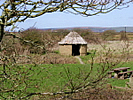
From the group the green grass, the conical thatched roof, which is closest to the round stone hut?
the conical thatched roof

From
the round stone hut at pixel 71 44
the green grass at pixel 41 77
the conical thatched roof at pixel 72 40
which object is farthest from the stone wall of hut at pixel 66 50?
the green grass at pixel 41 77

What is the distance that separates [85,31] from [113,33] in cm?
435

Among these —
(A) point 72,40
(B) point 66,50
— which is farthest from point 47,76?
(A) point 72,40

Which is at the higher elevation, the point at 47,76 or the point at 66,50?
the point at 47,76

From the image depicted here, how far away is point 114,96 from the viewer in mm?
8430

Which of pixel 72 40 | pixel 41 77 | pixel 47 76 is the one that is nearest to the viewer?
pixel 41 77

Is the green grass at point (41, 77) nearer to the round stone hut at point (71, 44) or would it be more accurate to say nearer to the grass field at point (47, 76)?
the grass field at point (47, 76)

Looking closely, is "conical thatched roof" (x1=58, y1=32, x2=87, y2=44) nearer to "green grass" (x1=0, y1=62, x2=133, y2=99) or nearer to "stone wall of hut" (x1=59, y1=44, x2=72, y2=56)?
"stone wall of hut" (x1=59, y1=44, x2=72, y2=56)

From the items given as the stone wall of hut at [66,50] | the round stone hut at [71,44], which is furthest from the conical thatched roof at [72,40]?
the stone wall of hut at [66,50]

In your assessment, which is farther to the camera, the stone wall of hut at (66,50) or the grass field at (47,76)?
the stone wall of hut at (66,50)

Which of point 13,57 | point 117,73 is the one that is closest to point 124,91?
point 117,73

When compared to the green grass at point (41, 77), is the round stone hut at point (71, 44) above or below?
below

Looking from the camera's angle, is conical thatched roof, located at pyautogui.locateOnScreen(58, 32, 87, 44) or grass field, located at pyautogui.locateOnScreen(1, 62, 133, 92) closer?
grass field, located at pyautogui.locateOnScreen(1, 62, 133, 92)

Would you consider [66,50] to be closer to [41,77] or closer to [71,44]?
[71,44]
